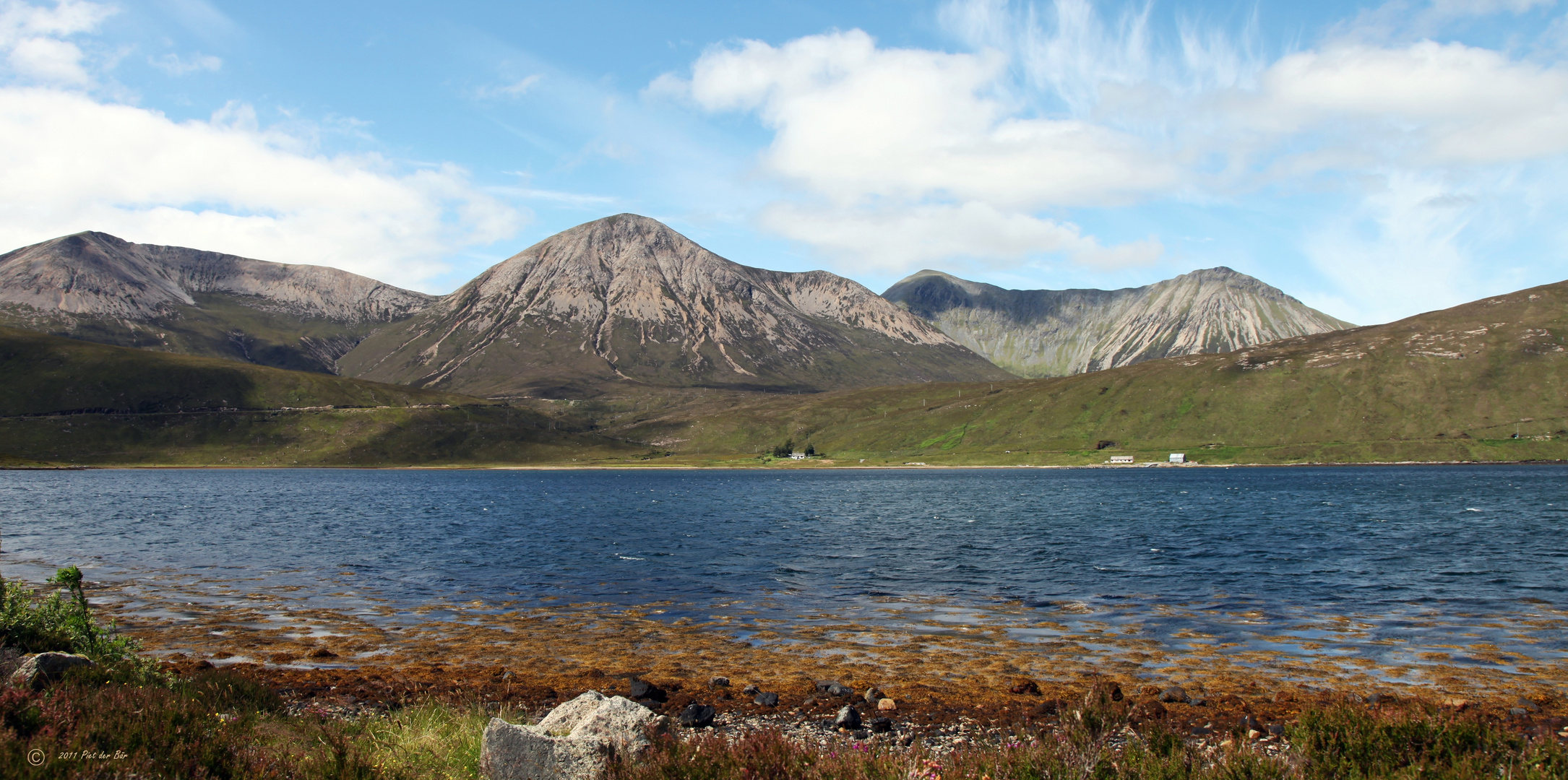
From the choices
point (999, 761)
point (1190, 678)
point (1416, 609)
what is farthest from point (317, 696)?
point (1416, 609)

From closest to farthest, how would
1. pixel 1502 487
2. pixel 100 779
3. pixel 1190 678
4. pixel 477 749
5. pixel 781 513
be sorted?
pixel 100 779 → pixel 477 749 → pixel 1190 678 → pixel 781 513 → pixel 1502 487

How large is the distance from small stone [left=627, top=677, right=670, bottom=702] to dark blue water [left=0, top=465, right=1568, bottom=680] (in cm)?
1495

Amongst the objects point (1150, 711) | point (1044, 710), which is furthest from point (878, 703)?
point (1150, 711)

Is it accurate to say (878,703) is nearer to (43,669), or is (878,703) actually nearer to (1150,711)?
(1150,711)

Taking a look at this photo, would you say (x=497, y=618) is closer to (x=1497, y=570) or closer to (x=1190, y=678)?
(x=1190, y=678)

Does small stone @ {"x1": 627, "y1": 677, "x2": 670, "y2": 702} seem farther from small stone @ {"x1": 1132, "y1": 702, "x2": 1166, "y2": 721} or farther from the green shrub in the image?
small stone @ {"x1": 1132, "y1": 702, "x2": 1166, "y2": 721}

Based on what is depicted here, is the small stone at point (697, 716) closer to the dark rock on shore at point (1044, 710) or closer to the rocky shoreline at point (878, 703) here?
the rocky shoreline at point (878, 703)

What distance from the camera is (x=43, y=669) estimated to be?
16828mm

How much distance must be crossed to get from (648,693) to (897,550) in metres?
41.2

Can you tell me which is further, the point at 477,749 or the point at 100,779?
the point at 477,749

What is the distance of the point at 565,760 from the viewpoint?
13.3 m

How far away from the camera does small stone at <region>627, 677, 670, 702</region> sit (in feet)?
77.0

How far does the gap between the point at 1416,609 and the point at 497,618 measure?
41.6 m

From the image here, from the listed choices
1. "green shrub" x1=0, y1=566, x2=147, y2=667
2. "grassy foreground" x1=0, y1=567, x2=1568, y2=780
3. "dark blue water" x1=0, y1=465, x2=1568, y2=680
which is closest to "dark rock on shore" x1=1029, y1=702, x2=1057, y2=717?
"grassy foreground" x1=0, y1=567, x2=1568, y2=780
